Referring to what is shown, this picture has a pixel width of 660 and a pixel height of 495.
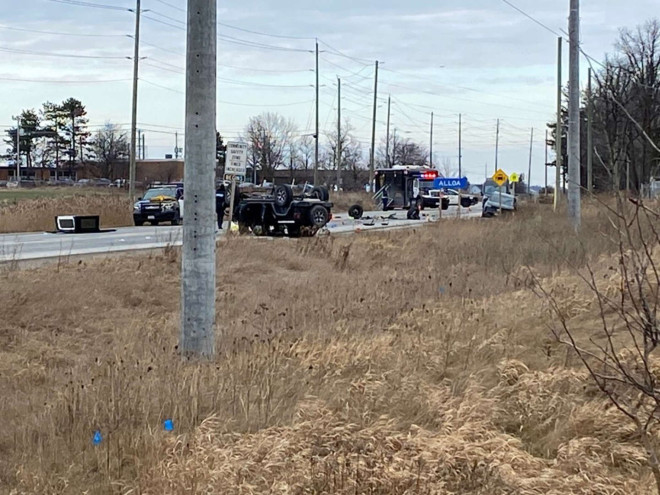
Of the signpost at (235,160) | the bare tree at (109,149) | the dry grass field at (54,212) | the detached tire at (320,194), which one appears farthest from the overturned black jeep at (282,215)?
the bare tree at (109,149)

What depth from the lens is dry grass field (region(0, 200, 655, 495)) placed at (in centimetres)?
A: 437

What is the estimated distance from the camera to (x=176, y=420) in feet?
16.9

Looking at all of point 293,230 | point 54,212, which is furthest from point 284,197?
point 54,212

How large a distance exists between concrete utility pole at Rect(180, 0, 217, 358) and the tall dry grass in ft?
76.8

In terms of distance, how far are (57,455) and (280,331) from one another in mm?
4163

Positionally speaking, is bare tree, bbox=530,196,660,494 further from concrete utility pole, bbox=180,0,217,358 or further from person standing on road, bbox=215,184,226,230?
person standing on road, bbox=215,184,226,230

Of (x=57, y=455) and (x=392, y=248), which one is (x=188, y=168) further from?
(x=392, y=248)

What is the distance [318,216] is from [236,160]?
21.9 feet

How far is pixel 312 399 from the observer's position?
5645 millimetres

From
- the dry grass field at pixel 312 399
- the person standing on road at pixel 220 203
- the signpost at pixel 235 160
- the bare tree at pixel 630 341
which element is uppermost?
the signpost at pixel 235 160

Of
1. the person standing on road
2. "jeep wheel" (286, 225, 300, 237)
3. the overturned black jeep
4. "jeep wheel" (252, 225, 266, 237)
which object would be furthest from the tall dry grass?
"jeep wheel" (286, 225, 300, 237)

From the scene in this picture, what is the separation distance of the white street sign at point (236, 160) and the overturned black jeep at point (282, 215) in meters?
5.58

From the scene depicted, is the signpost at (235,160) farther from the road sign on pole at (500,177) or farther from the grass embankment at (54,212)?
the road sign on pole at (500,177)

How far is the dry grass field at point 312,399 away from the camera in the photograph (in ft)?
14.3
